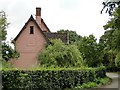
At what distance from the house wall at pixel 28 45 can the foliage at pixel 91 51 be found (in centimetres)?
1219

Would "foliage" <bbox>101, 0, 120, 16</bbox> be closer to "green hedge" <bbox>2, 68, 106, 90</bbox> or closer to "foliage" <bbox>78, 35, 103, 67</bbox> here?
"green hedge" <bbox>2, 68, 106, 90</bbox>

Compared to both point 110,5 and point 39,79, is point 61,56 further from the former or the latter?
point 110,5

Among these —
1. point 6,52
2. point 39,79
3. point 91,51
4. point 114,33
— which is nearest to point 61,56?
point 6,52

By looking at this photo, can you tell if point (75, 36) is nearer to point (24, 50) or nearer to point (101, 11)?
Result: point (24, 50)

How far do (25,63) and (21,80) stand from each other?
2272cm

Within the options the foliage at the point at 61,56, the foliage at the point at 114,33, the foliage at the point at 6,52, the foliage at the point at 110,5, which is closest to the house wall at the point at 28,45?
the foliage at the point at 61,56

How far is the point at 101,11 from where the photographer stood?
961cm

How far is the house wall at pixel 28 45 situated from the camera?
147 ft

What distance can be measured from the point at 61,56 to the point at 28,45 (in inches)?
327

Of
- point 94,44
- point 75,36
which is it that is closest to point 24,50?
point 94,44

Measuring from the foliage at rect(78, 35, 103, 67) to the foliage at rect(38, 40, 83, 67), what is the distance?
1558 cm

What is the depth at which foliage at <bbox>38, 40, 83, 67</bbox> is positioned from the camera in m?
37.9

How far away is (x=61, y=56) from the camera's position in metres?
38.0

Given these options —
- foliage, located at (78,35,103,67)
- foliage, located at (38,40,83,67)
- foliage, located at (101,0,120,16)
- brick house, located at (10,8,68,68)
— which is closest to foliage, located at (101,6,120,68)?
foliage, located at (101,0,120,16)
